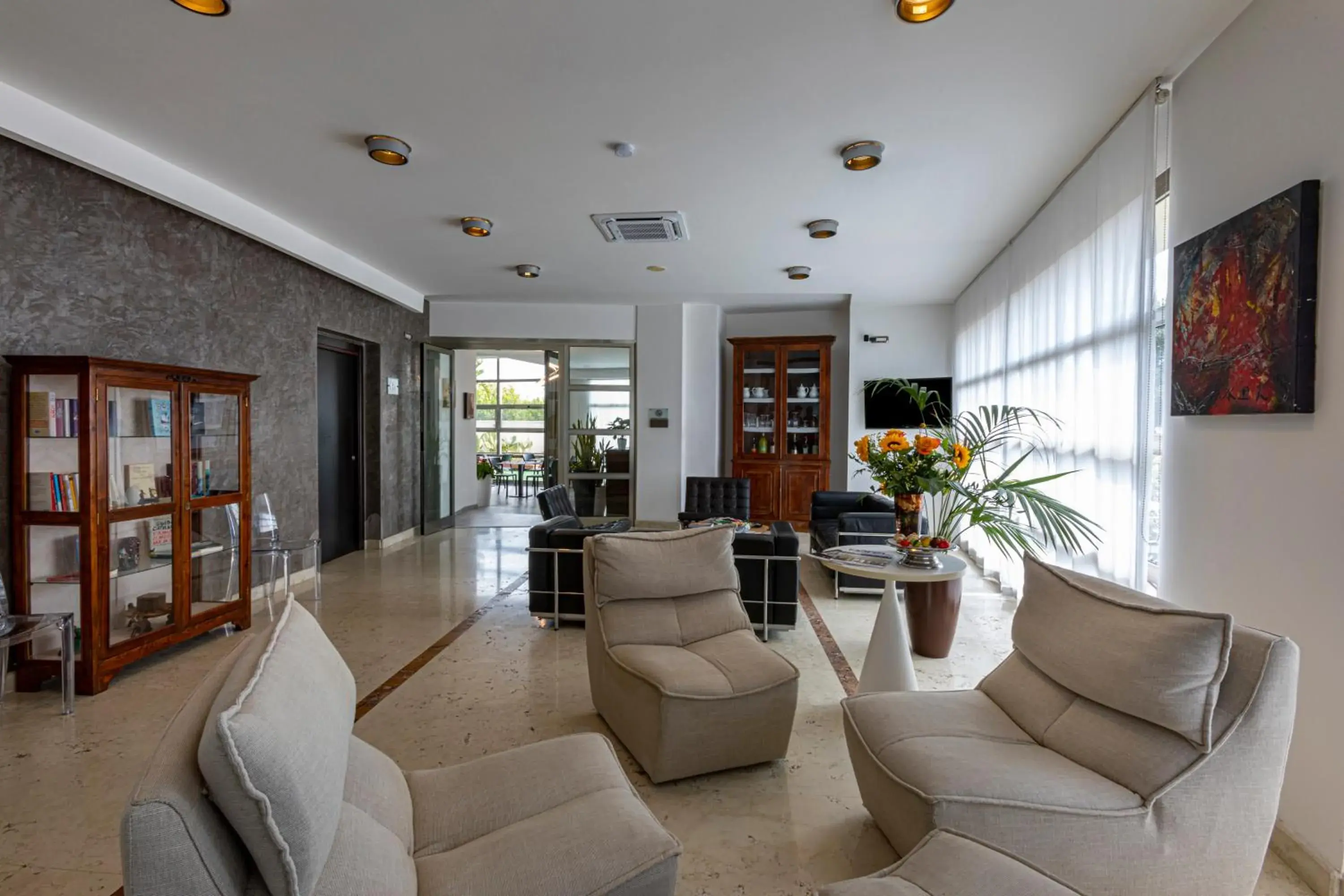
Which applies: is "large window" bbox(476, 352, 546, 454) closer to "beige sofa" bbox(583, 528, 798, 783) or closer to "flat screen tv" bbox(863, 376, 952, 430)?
"flat screen tv" bbox(863, 376, 952, 430)

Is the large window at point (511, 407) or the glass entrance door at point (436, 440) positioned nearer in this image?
the glass entrance door at point (436, 440)

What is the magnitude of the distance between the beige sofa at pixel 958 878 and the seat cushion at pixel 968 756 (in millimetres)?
250

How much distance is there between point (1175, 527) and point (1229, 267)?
1.04 metres

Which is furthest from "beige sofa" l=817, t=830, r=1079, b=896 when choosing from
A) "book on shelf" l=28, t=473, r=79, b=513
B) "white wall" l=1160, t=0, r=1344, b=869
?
"book on shelf" l=28, t=473, r=79, b=513

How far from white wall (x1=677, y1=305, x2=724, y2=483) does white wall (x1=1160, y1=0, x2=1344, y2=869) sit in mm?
5474

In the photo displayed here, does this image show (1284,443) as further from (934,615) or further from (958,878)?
(934,615)

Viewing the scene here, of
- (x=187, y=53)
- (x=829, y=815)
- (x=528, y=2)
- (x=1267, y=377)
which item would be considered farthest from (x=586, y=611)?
(x=187, y=53)

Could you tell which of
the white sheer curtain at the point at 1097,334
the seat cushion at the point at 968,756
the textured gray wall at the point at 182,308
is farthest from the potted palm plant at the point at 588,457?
the seat cushion at the point at 968,756

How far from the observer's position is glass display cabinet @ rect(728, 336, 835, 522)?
7734mm

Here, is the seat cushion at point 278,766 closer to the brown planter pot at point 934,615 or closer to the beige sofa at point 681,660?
the beige sofa at point 681,660

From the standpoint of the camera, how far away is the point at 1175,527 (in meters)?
2.69

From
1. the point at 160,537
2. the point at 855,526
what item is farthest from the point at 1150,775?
the point at 160,537

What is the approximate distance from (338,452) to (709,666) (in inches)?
199

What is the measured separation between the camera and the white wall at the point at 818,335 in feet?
26.4
